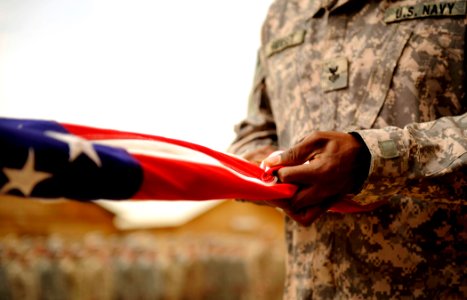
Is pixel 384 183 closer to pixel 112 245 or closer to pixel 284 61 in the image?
pixel 284 61

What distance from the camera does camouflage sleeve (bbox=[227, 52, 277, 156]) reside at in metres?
1.23

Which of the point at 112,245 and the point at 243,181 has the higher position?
the point at 243,181

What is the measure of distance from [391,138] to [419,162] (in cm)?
7

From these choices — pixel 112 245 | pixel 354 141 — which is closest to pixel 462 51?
pixel 354 141

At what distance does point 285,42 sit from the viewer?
1175 mm

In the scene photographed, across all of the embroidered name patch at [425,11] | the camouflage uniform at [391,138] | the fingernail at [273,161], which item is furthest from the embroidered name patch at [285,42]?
the fingernail at [273,161]

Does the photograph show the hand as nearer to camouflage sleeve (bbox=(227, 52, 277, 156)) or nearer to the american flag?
the american flag

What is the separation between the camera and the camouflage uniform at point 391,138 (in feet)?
2.61

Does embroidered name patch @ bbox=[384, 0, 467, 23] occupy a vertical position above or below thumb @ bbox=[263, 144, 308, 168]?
above

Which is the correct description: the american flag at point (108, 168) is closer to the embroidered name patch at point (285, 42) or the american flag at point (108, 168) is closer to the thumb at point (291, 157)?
the thumb at point (291, 157)

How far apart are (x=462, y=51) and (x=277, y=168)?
449 millimetres

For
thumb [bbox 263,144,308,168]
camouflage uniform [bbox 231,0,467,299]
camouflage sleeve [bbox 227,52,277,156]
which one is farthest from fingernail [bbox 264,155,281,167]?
camouflage sleeve [bbox 227,52,277,156]

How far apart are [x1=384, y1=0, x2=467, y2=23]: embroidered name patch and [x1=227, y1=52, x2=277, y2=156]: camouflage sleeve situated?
1.33 feet

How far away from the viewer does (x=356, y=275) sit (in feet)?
3.12
